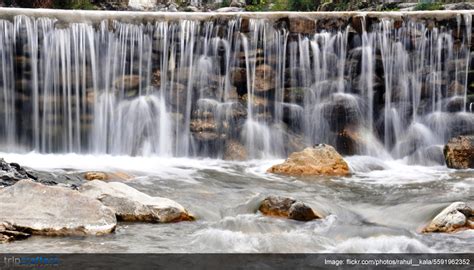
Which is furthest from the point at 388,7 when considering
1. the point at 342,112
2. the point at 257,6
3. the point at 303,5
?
the point at 342,112

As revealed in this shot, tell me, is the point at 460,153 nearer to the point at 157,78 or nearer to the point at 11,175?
the point at 157,78

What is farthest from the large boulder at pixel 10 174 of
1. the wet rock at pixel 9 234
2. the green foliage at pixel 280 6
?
the green foliage at pixel 280 6

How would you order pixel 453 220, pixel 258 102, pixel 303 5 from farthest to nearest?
1. pixel 303 5
2. pixel 258 102
3. pixel 453 220

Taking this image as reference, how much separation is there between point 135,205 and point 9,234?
1.81 metres

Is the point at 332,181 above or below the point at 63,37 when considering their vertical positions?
below

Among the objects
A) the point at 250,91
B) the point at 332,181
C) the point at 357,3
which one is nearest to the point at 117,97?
the point at 250,91

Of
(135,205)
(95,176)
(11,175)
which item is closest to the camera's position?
(135,205)

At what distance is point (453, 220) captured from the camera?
830 centimetres

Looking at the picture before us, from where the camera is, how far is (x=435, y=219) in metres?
8.43

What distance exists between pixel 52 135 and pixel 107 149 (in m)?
1.40

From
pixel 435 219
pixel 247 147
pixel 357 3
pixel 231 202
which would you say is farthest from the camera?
pixel 357 3

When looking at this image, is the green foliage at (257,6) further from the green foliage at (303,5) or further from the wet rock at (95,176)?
the wet rock at (95,176)

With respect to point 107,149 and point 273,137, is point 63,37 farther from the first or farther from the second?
point 273,137

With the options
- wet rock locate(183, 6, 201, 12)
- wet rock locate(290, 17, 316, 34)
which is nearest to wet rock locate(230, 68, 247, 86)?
wet rock locate(290, 17, 316, 34)
